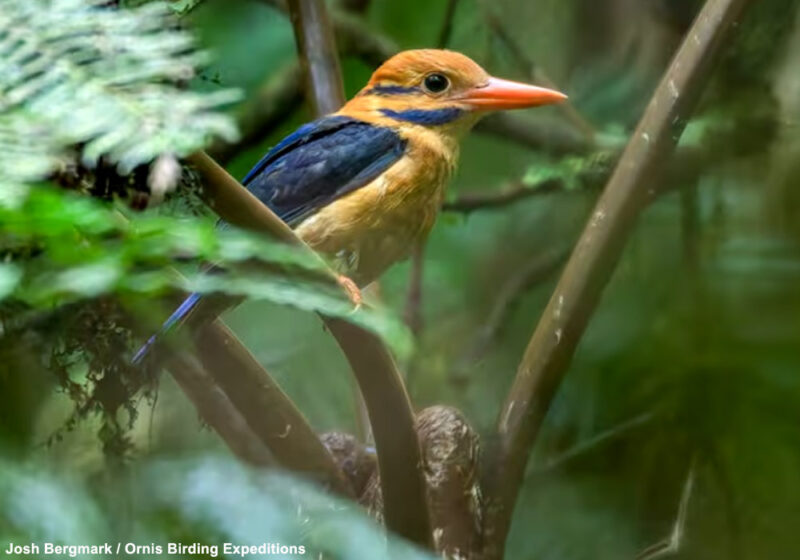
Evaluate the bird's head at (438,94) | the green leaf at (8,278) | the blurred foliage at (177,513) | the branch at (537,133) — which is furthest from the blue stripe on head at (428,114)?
the green leaf at (8,278)

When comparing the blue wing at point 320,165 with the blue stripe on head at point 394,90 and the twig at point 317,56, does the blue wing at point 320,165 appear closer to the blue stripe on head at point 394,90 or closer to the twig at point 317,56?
the blue stripe on head at point 394,90

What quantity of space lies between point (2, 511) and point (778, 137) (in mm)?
2208

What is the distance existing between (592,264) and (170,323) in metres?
0.76

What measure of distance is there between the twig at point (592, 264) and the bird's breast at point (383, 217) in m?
0.20

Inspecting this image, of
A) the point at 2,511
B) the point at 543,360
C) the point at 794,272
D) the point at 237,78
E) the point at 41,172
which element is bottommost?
the point at 794,272

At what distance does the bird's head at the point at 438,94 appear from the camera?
1.75 m

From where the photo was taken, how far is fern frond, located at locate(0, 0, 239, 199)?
23.8 inches

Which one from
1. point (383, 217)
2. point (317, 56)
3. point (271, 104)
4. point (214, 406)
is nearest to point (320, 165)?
point (383, 217)

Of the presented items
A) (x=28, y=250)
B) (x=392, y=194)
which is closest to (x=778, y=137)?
(x=392, y=194)

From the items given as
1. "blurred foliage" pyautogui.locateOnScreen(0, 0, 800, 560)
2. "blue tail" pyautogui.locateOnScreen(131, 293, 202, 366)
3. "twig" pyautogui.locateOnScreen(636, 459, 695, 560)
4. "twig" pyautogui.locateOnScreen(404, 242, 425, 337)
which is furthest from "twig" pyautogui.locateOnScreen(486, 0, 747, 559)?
"twig" pyautogui.locateOnScreen(404, 242, 425, 337)

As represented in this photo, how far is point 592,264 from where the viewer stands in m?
1.58

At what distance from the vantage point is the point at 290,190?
1576 millimetres

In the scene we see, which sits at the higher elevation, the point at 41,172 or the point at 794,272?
the point at 41,172

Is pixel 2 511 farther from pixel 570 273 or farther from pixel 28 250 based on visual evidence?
pixel 570 273
